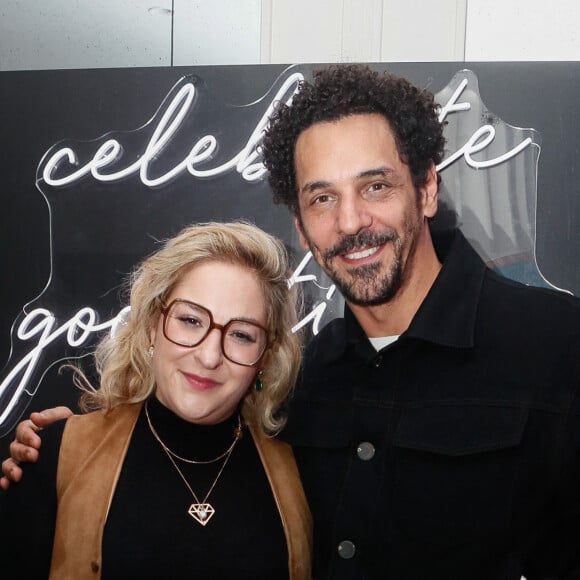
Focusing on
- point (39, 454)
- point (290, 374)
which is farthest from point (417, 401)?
point (39, 454)

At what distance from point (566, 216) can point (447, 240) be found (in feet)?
1.39

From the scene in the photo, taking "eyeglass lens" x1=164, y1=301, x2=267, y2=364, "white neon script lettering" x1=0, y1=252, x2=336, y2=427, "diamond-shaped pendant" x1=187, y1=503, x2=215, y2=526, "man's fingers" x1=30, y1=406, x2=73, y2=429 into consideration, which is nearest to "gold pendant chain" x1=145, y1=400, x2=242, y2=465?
"diamond-shaped pendant" x1=187, y1=503, x2=215, y2=526

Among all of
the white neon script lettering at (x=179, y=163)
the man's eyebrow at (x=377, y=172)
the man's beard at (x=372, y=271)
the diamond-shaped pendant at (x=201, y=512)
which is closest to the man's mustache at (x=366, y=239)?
the man's beard at (x=372, y=271)

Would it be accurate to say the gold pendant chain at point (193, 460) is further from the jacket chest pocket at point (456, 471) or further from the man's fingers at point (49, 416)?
the jacket chest pocket at point (456, 471)

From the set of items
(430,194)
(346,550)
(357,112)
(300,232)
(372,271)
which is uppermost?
(357,112)

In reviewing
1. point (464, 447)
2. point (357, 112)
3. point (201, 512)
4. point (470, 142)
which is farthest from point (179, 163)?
point (464, 447)

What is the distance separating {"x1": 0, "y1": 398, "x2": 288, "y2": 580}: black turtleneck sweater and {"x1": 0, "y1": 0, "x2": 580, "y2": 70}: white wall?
1.46m

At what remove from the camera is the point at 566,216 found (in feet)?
8.27

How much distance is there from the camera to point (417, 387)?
87.1 inches

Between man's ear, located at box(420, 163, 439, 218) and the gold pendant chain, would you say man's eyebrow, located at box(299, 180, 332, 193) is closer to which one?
man's ear, located at box(420, 163, 439, 218)

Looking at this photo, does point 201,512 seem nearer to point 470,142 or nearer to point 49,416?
point 49,416

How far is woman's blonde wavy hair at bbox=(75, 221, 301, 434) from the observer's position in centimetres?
228

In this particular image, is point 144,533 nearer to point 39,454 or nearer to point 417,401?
point 39,454

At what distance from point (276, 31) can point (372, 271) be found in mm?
1198
